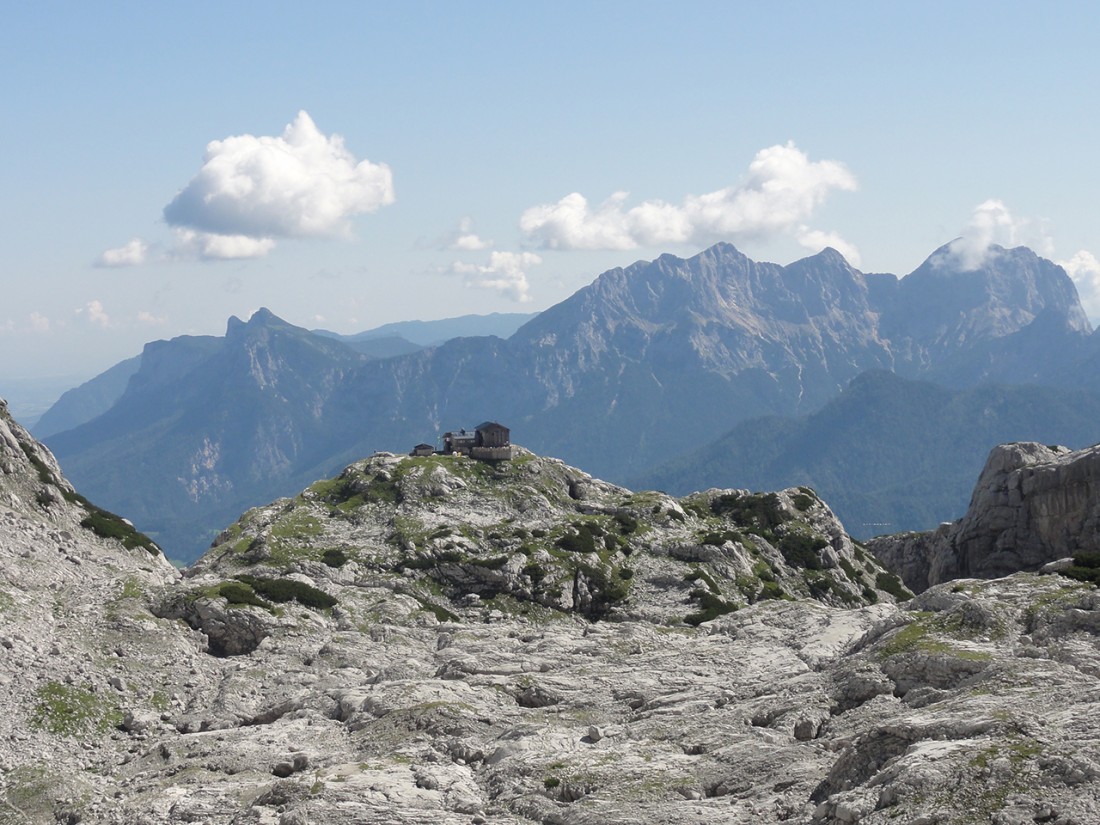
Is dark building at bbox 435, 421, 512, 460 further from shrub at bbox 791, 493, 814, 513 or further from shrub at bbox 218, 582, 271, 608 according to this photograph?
shrub at bbox 218, 582, 271, 608

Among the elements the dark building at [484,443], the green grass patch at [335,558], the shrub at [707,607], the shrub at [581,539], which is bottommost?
the shrub at [707,607]

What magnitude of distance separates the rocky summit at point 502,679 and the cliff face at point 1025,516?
1968 cm

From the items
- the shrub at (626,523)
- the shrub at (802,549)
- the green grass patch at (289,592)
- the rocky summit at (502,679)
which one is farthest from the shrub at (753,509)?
the green grass patch at (289,592)

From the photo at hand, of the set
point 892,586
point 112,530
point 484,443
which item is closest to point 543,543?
point 484,443

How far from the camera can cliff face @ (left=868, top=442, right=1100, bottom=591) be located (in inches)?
5433

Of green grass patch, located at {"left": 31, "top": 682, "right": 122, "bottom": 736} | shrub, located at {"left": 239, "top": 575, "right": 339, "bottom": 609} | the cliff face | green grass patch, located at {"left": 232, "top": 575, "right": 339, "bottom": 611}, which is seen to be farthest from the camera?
the cliff face

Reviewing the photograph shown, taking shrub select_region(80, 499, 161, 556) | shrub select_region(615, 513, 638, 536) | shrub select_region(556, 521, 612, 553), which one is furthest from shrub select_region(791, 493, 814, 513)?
shrub select_region(80, 499, 161, 556)

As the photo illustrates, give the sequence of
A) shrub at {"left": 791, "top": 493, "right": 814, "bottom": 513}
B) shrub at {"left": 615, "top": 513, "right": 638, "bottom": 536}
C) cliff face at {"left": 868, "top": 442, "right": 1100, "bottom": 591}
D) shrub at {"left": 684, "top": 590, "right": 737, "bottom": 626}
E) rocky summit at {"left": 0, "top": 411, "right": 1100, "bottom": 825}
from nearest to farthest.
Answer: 1. rocky summit at {"left": 0, "top": 411, "right": 1100, "bottom": 825}
2. shrub at {"left": 684, "top": 590, "right": 737, "bottom": 626}
3. shrub at {"left": 615, "top": 513, "right": 638, "bottom": 536}
4. cliff face at {"left": 868, "top": 442, "right": 1100, "bottom": 591}
5. shrub at {"left": 791, "top": 493, "right": 814, "bottom": 513}

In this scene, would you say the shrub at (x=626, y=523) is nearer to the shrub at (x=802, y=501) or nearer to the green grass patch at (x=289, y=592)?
the shrub at (x=802, y=501)

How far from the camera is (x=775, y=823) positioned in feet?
166

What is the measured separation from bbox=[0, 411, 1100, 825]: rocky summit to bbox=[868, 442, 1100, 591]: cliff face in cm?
1968

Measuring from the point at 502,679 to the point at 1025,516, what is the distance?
89785mm

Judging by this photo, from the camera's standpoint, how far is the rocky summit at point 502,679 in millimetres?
53938

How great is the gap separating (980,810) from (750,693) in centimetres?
2932
